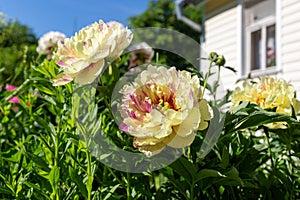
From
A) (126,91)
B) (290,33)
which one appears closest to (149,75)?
(126,91)

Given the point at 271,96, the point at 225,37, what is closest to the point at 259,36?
the point at 225,37

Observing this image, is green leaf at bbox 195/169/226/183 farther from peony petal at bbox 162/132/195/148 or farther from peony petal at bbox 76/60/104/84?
peony petal at bbox 76/60/104/84

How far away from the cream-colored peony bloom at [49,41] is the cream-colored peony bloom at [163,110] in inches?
39.0

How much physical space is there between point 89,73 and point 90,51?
3 centimetres

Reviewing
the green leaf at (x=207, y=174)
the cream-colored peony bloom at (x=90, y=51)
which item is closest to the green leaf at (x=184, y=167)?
the green leaf at (x=207, y=174)

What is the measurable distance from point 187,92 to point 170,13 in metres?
25.2

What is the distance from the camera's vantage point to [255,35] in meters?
6.04

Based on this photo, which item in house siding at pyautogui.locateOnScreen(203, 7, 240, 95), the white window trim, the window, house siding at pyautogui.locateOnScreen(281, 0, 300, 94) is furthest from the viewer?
house siding at pyautogui.locateOnScreen(203, 7, 240, 95)

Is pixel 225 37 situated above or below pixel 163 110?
above

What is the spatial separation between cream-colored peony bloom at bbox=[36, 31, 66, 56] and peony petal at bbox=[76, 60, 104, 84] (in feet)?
3.05

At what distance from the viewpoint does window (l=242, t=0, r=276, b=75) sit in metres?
5.73

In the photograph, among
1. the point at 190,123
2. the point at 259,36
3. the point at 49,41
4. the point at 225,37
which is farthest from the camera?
the point at 225,37

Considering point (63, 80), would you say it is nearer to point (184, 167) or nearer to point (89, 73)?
point (89, 73)

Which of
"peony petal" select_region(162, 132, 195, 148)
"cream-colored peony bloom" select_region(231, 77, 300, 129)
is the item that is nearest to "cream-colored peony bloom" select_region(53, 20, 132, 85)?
"peony petal" select_region(162, 132, 195, 148)
